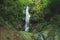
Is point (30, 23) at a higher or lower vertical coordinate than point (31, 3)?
lower

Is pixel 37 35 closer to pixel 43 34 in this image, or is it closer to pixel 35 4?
pixel 43 34

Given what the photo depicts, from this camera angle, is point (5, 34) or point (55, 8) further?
point (5, 34)

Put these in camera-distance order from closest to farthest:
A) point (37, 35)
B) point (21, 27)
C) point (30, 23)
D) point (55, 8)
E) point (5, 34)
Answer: point (55, 8) → point (5, 34) → point (37, 35) → point (21, 27) → point (30, 23)

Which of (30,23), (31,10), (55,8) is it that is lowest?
(30,23)

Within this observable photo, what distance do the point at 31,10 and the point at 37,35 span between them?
9.83 feet

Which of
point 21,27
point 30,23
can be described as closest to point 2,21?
point 21,27

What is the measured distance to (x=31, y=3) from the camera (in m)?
9.93

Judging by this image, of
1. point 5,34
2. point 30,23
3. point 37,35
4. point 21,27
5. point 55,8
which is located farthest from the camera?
point 30,23

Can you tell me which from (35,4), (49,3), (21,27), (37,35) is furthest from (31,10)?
(49,3)

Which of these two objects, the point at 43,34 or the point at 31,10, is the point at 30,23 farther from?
the point at 43,34

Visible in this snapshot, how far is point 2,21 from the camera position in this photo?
679cm

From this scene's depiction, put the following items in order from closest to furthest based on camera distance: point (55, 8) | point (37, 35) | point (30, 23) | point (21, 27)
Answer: point (55, 8)
point (37, 35)
point (21, 27)
point (30, 23)

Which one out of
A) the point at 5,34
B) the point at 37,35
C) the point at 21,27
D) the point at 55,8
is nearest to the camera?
the point at 55,8

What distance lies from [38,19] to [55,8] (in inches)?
310
